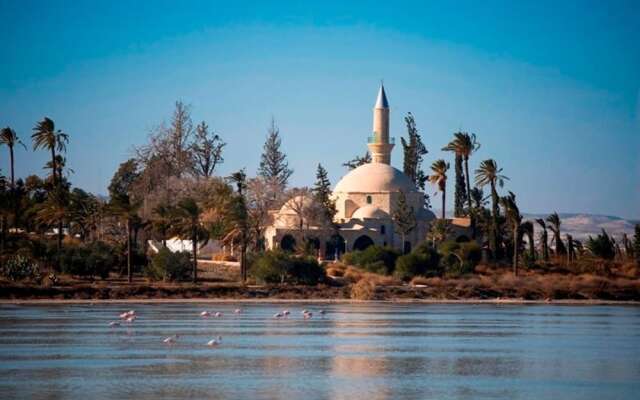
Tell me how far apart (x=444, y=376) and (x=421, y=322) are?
48.0 feet

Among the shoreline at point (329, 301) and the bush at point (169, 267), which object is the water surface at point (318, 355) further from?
the bush at point (169, 267)

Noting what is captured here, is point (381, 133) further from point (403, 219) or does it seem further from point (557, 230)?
point (557, 230)

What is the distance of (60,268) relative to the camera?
52312 mm

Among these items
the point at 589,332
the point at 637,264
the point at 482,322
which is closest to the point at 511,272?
the point at 637,264

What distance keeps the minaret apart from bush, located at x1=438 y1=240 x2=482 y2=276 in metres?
13.6

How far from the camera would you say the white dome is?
72.2 meters

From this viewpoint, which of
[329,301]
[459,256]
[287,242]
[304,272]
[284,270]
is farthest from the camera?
[287,242]

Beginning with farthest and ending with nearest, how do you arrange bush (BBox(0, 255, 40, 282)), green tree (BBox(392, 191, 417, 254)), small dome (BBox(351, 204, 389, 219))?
small dome (BBox(351, 204, 389, 219)) < green tree (BBox(392, 191, 417, 254)) < bush (BBox(0, 255, 40, 282))

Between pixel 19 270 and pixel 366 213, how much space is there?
1014 inches

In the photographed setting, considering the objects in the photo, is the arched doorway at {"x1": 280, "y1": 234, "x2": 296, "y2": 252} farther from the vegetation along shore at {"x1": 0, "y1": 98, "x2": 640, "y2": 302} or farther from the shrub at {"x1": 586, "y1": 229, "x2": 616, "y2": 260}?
the shrub at {"x1": 586, "y1": 229, "x2": 616, "y2": 260}

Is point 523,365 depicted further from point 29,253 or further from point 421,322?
point 29,253

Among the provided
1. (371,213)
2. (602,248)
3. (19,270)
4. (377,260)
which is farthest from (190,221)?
(602,248)

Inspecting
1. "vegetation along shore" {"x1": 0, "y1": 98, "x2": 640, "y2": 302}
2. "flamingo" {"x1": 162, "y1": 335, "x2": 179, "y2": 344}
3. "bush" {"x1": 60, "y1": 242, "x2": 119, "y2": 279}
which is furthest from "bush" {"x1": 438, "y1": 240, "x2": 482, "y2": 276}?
"flamingo" {"x1": 162, "y1": 335, "x2": 179, "y2": 344}

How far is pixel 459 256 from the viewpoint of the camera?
60031mm
